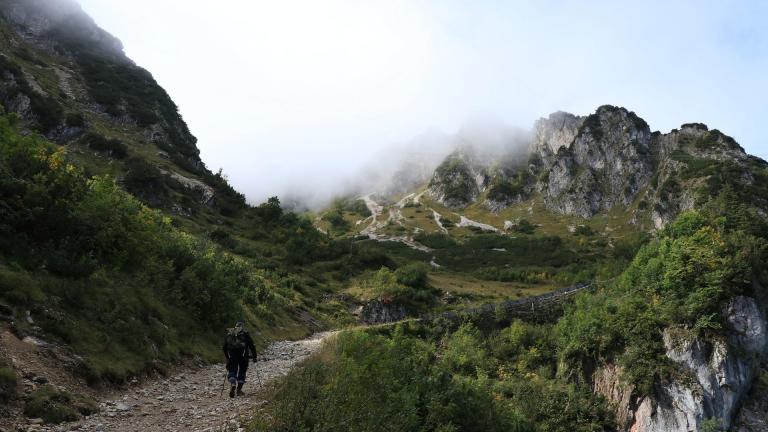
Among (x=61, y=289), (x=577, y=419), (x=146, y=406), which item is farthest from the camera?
(x=577, y=419)

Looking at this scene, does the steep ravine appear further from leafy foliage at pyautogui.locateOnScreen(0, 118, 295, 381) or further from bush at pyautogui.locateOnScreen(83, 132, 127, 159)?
bush at pyautogui.locateOnScreen(83, 132, 127, 159)

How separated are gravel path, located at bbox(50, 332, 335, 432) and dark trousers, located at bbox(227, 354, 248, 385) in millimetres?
501

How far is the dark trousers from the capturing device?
38.3ft

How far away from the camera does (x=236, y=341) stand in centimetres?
1186

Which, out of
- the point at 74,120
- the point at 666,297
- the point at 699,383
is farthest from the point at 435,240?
the point at 699,383

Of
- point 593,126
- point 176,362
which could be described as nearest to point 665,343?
point 176,362

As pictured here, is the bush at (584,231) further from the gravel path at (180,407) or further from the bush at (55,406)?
the bush at (55,406)

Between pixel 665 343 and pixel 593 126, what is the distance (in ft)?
510

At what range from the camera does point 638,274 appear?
2750 centimetres

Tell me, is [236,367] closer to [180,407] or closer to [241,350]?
[241,350]

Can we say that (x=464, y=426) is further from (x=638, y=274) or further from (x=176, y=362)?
(x=638, y=274)

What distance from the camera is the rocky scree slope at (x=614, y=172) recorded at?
115 metres

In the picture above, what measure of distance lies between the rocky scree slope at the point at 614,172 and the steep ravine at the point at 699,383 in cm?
8347

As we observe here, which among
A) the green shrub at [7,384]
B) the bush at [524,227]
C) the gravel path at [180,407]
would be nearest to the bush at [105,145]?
the gravel path at [180,407]
